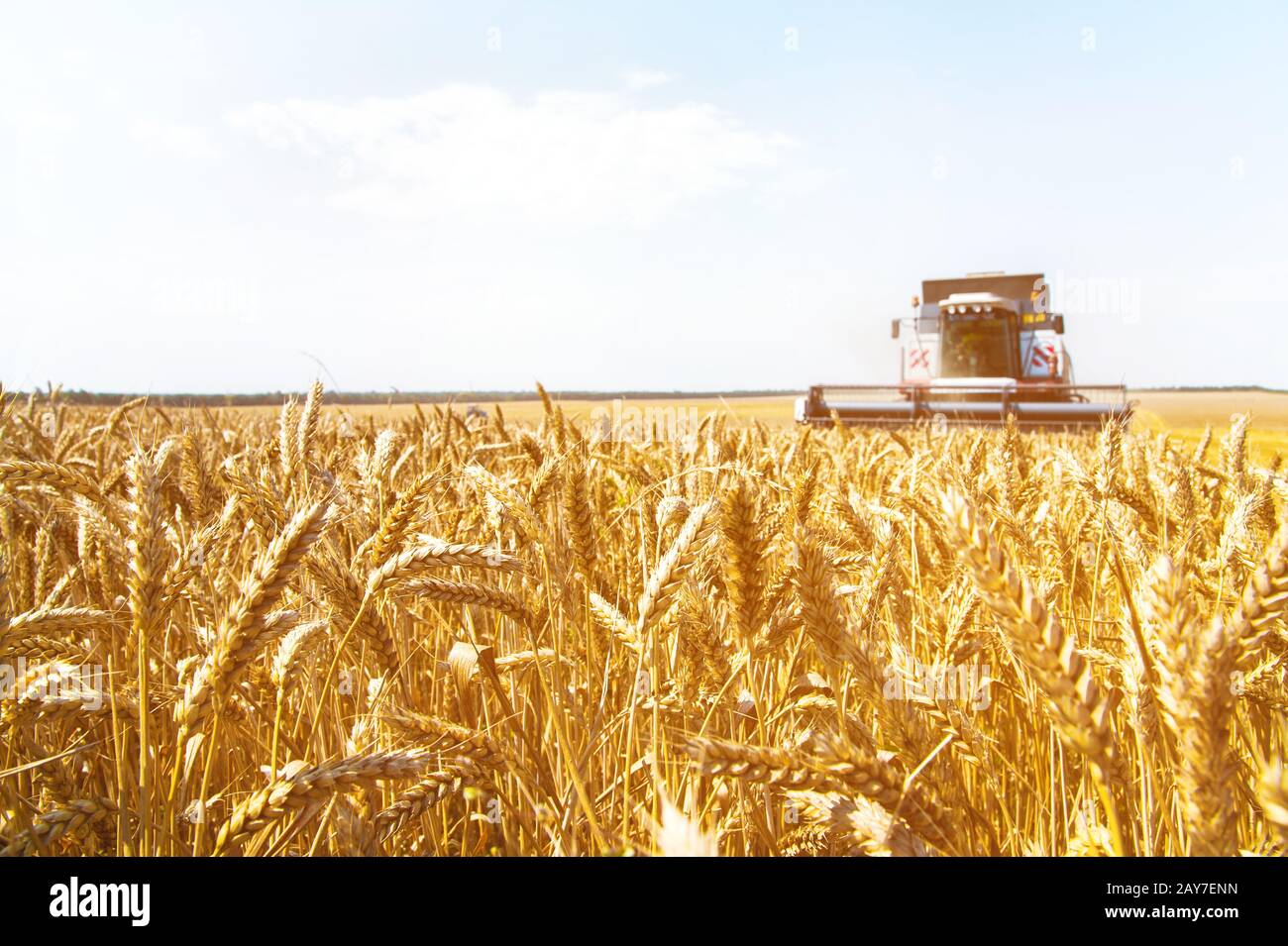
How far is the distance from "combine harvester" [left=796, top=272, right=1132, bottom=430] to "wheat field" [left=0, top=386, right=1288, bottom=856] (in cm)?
1162

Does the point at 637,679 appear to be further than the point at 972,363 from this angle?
No

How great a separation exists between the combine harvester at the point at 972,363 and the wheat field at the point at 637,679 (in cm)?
1162

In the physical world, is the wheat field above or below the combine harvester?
below

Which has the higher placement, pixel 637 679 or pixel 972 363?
pixel 972 363

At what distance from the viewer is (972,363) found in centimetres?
1680

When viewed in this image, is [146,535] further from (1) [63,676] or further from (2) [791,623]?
(2) [791,623]

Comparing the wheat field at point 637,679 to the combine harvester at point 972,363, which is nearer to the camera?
the wheat field at point 637,679

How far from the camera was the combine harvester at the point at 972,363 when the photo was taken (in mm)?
13781

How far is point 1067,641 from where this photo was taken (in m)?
0.70

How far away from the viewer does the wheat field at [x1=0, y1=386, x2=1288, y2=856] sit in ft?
2.68

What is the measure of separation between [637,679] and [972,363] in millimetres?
17469

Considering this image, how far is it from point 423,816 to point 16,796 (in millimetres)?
663

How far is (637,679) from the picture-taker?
118cm
